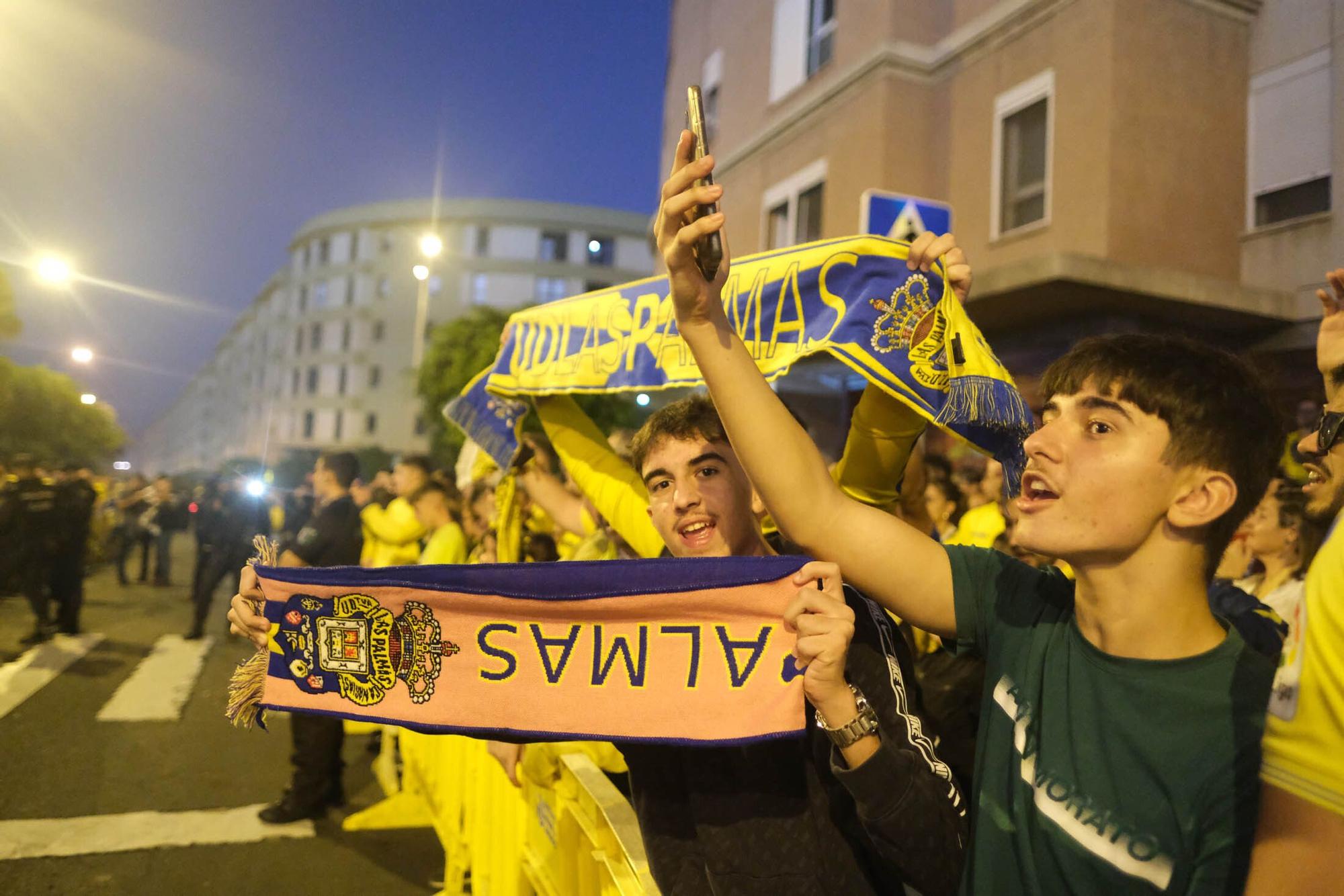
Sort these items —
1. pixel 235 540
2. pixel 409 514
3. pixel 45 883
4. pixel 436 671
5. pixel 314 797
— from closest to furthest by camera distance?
pixel 436 671 < pixel 45 883 < pixel 314 797 < pixel 409 514 < pixel 235 540

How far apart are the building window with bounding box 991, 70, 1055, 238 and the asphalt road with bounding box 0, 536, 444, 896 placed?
10.4 meters

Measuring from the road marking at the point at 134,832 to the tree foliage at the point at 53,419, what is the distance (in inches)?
893

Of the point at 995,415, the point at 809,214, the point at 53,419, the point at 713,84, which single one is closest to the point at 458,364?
the point at 53,419

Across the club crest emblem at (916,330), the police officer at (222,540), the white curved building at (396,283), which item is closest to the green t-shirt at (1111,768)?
the club crest emblem at (916,330)

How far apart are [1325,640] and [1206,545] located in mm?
589

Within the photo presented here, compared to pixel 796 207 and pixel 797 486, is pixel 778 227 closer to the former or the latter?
pixel 796 207

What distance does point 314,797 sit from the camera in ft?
18.2

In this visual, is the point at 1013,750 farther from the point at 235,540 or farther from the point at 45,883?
the point at 235,540

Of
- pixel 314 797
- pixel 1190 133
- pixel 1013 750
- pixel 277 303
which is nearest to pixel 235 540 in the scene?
pixel 314 797

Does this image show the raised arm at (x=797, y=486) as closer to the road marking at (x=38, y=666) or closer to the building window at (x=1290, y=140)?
the road marking at (x=38, y=666)

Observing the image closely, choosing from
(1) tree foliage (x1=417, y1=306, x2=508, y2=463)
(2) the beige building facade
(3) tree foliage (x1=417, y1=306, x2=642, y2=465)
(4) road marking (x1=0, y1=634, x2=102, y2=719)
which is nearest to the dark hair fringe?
(2) the beige building facade

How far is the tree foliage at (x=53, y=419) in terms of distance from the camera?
85.8 ft

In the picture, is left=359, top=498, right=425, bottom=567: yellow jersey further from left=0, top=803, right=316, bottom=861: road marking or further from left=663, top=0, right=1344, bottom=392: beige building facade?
left=663, top=0, right=1344, bottom=392: beige building facade

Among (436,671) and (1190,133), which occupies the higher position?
(1190,133)
